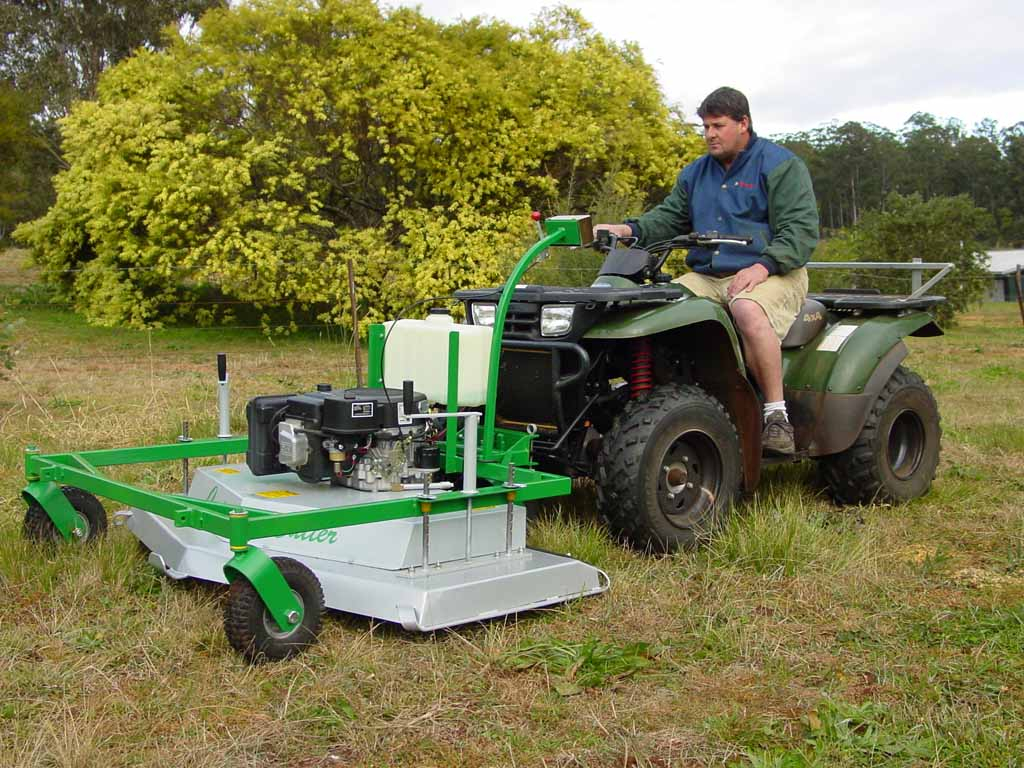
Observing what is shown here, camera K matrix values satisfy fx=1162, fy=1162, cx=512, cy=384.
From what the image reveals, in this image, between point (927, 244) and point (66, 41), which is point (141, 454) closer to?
point (927, 244)

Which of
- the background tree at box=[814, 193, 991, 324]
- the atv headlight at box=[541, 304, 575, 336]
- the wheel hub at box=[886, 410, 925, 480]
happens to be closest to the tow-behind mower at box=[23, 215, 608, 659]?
the atv headlight at box=[541, 304, 575, 336]

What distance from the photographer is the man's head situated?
5195 millimetres

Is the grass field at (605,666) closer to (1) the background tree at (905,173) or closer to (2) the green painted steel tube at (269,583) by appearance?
(2) the green painted steel tube at (269,583)

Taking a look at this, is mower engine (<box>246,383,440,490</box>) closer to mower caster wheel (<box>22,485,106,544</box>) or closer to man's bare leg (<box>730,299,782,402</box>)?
mower caster wheel (<box>22,485,106,544</box>)

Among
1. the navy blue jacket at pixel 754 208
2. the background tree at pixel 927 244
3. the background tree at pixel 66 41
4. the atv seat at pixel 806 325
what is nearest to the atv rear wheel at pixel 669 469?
the navy blue jacket at pixel 754 208

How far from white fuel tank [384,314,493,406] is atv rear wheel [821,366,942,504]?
2199mm

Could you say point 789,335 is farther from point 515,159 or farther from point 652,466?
point 515,159

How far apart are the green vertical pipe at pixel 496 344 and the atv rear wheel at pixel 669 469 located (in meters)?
0.48

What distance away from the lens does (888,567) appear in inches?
185

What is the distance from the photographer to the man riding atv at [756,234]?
5.09 meters

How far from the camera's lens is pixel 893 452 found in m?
6.12

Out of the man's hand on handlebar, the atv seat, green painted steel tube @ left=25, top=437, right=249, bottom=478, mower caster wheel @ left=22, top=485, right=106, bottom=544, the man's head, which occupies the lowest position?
mower caster wheel @ left=22, top=485, right=106, bottom=544

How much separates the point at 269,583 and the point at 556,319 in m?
1.63

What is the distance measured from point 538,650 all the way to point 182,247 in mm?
12795
